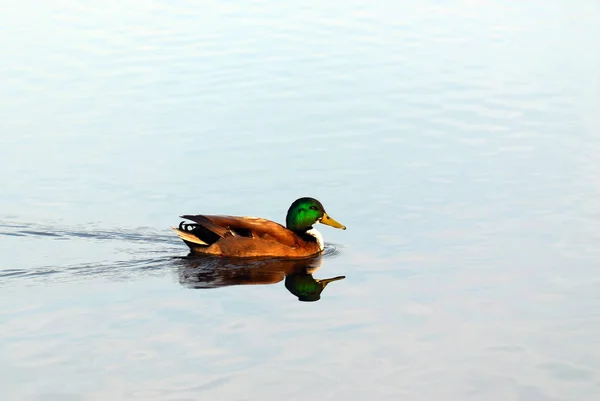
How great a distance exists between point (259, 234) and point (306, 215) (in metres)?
0.68

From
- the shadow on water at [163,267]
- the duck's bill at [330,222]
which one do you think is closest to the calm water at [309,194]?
the shadow on water at [163,267]

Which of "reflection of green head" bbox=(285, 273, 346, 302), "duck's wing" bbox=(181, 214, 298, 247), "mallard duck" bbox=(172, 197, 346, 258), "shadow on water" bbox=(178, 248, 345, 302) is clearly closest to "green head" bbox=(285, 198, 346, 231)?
"mallard duck" bbox=(172, 197, 346, 258)

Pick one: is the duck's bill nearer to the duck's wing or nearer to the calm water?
the calm water

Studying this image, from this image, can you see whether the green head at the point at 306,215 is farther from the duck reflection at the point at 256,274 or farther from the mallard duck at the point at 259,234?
the duck reflection at the point at 256,274

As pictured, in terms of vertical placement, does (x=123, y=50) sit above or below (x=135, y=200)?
above

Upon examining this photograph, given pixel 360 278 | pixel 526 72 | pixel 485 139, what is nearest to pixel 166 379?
pixel 360 278

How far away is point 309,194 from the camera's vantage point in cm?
1487

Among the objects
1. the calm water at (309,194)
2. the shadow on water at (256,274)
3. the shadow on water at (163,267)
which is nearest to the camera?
the calm water at (309,194)

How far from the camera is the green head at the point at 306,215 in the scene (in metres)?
13.8

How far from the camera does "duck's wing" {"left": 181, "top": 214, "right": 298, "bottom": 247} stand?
43.9 feet

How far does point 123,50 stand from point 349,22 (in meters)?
5.22

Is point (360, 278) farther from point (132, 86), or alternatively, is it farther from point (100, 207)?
point (132, 86)

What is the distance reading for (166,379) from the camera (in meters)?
9.43

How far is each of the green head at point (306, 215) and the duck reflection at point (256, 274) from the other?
0.44 m
